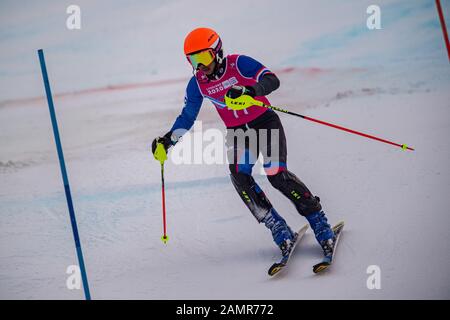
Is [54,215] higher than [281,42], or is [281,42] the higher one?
[281,42]

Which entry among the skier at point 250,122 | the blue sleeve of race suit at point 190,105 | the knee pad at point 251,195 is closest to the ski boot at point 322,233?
the skier at point 250,122

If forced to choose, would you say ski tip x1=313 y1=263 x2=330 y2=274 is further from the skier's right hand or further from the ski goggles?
the ski goggles

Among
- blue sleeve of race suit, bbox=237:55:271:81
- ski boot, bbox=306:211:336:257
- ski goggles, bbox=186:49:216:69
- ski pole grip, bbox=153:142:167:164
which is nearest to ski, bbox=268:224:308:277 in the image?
ski boot, bbox=306:211:336:257

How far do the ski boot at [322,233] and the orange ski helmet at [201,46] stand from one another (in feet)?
3.59

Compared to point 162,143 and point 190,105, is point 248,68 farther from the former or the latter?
point 162,143

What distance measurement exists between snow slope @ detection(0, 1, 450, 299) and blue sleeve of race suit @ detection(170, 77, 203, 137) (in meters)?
0.86

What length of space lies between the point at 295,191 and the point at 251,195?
28 centimetres

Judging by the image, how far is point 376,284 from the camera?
8.87 feet

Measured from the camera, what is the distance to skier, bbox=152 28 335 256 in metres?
2.95

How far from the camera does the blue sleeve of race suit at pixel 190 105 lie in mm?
3211

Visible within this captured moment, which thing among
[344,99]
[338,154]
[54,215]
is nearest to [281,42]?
[344,99]
